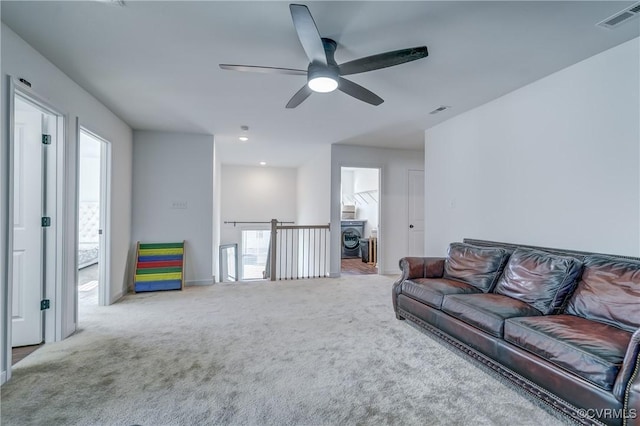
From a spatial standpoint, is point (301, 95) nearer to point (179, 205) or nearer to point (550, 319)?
point (550, 319)

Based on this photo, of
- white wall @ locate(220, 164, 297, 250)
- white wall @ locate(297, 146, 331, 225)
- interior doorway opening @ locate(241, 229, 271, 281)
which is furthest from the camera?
interior doorway opening @ locate(241, 229, 271, 281)

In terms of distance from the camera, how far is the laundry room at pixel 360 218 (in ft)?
24.7

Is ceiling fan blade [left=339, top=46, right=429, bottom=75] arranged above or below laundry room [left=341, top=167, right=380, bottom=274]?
above

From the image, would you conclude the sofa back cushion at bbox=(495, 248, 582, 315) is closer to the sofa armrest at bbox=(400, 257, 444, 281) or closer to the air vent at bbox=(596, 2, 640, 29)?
the sofa armrest at bbox=(400, 257, 444, 281)

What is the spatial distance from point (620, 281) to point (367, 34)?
7.81 feet

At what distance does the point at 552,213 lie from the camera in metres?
2.79

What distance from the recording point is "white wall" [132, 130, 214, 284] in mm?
4609

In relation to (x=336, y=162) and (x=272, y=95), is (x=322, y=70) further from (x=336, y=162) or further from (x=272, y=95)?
(x=336, y=162)

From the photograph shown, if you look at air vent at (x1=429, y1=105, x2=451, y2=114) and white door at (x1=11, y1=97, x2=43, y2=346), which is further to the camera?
air vent at (x1=429, y1=105, x2=451, y2=114)

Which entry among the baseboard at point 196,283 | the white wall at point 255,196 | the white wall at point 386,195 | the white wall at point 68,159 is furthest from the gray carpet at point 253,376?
the white wall at point 255,196

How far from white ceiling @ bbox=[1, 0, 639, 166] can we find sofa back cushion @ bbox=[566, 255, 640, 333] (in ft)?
5.43

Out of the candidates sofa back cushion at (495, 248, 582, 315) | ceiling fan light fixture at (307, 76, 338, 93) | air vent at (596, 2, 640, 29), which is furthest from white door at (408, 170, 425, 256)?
ceiling fan light fixture at (307, 76, 338, 93)

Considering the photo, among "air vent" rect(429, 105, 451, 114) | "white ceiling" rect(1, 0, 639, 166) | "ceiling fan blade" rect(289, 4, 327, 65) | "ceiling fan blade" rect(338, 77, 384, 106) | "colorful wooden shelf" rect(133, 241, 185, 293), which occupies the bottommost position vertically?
"colorful wooden shelf" rect(133, 241, 185, 293)

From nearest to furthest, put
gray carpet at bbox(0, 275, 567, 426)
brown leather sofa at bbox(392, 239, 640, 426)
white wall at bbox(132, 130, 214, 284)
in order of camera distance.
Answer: brown leather sofa at bbox(392, 239, 640, 426) < gray carpet at bbox(0, 275, 567, 426) < white wall at bbox(132, 130, 214, 284)
